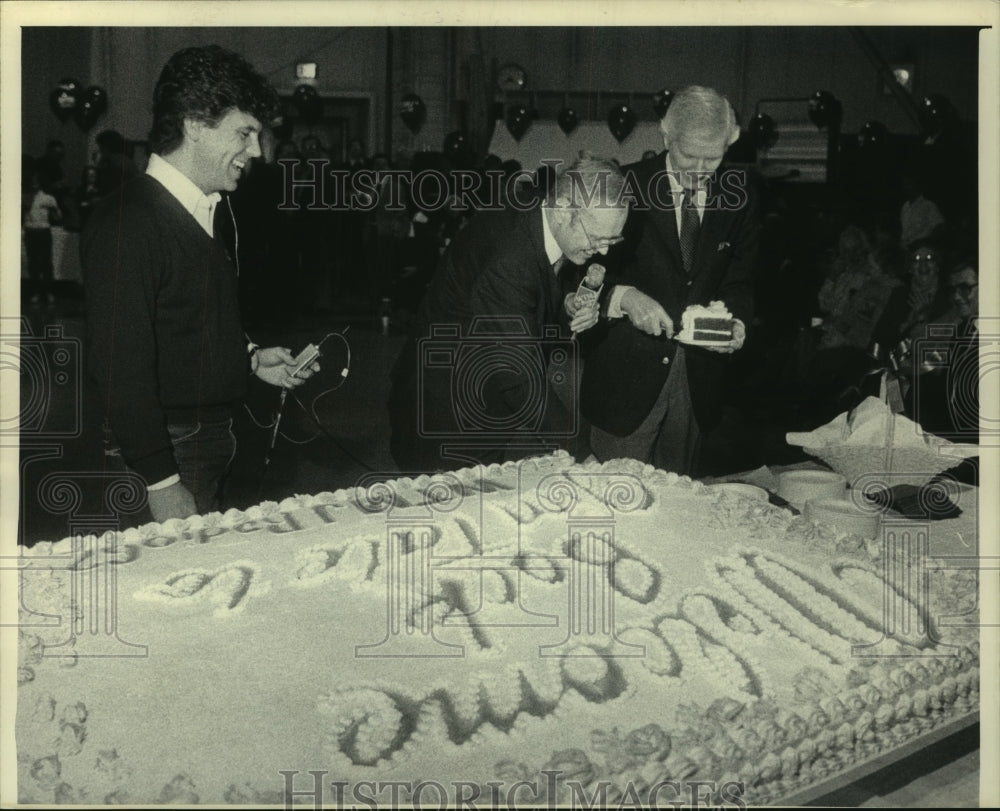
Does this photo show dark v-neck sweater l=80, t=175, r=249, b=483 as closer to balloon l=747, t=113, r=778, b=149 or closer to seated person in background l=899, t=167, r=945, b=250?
balloon l=747, t=113, r=778, b=149

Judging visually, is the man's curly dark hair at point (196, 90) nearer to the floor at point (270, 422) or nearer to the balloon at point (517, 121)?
the floor at point (270, 422)

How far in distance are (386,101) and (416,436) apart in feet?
2.41

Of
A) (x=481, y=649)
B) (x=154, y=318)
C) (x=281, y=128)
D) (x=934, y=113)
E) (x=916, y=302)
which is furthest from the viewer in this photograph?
(x=916, y=302)

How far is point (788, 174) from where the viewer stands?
2.51 metres

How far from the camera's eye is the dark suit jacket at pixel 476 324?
2406 millimetres

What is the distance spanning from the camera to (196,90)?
2254mm

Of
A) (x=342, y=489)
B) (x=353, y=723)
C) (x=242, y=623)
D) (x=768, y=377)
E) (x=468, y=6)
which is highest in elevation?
(x=468, y=6)

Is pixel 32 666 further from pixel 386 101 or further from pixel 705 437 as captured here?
pixel 705 437

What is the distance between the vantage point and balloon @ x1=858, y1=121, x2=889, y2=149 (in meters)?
2.47

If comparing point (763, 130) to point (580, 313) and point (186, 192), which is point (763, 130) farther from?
point (186, 192)

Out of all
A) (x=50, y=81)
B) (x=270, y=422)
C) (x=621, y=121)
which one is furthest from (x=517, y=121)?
(x=50, y=81)

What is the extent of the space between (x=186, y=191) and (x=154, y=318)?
0.89 feet

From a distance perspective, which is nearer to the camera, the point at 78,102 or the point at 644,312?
the point at 78,102

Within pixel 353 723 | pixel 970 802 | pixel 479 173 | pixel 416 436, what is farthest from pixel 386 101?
pixel 970 802
